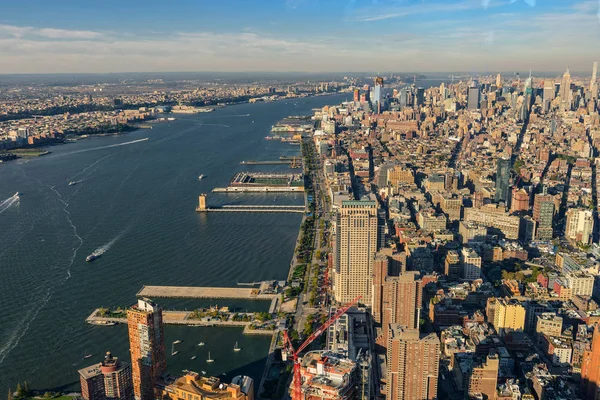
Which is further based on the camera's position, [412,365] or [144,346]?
[144,346]

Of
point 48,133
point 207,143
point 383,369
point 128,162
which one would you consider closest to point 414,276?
point 383,369

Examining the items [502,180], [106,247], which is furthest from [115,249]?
[502,180]

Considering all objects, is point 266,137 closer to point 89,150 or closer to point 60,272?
point 89,150

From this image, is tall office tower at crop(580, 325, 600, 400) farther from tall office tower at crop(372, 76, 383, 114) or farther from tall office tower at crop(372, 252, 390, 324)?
tall office tower at crop(372, 76, 383, 114)

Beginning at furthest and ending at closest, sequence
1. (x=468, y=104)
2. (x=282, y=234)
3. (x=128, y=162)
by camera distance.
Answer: (x=468, y=104)
(x=128, y=162)
(x=282, y=234)

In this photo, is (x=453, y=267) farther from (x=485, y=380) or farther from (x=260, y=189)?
(x=260, y=189)

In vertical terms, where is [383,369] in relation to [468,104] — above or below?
below

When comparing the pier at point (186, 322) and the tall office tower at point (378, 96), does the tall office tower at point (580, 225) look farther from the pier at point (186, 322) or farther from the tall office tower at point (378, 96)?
the tall office tower at point (378, 96)
